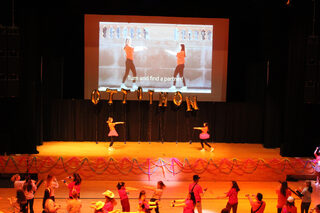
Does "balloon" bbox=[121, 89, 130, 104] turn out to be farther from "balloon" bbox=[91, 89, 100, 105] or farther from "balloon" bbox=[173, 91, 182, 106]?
"balloon" bbox=[173, 91, 182, 106]

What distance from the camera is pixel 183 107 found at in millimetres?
17516

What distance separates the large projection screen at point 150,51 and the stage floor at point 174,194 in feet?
15.1

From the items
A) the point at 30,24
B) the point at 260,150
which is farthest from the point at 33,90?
the point at 260,150

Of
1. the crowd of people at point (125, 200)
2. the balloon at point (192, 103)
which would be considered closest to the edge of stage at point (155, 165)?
the balloon at point (192, 103)

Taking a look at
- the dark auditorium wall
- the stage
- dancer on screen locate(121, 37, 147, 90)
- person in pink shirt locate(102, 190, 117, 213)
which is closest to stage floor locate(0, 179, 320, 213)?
the stage

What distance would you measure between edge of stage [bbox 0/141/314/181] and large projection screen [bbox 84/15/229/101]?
313 cm

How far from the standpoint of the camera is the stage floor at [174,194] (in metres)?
11.2

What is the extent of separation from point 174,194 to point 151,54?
646cm

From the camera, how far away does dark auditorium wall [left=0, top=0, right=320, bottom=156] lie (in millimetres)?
14867

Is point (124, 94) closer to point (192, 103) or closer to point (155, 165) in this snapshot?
point (192, 103)

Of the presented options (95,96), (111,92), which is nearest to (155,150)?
(111,92)

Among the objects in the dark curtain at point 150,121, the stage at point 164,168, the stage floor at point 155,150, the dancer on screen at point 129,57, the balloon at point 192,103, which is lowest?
the stage at point 164,168

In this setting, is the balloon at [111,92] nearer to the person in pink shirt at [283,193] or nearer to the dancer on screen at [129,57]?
the dancer on screen at [129,57]

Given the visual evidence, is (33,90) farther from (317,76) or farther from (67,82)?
(317,76)
